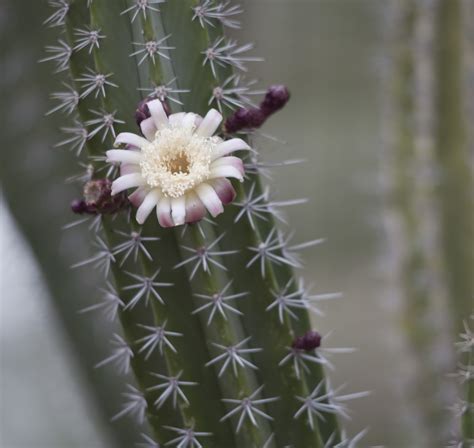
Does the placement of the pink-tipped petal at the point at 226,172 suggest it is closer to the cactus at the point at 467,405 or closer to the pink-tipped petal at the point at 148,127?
the pink-tipped petal at the point at 148,127

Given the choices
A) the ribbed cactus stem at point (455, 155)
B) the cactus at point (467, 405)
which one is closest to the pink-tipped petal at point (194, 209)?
the cactus at point (467, 405)

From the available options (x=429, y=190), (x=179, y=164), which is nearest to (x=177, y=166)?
(x=179, y=164)

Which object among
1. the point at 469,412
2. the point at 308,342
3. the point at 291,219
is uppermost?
the point at 308,342

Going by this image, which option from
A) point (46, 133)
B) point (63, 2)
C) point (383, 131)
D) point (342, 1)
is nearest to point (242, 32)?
point (342, 1)

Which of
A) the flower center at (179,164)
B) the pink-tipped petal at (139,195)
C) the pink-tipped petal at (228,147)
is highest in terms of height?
the pink-tipped petal at (228,147)

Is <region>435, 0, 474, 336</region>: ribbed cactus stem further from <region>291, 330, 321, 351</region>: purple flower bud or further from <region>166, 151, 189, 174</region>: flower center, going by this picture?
<region>166, 151, 189, 174</region>: flower center

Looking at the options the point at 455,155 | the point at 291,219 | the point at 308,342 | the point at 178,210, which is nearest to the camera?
the point at 178,210

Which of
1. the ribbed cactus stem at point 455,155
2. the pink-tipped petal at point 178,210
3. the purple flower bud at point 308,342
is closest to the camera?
the pink-tipped petal at point 178,210

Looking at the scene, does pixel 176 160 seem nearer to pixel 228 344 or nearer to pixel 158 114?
pixel 158 114
